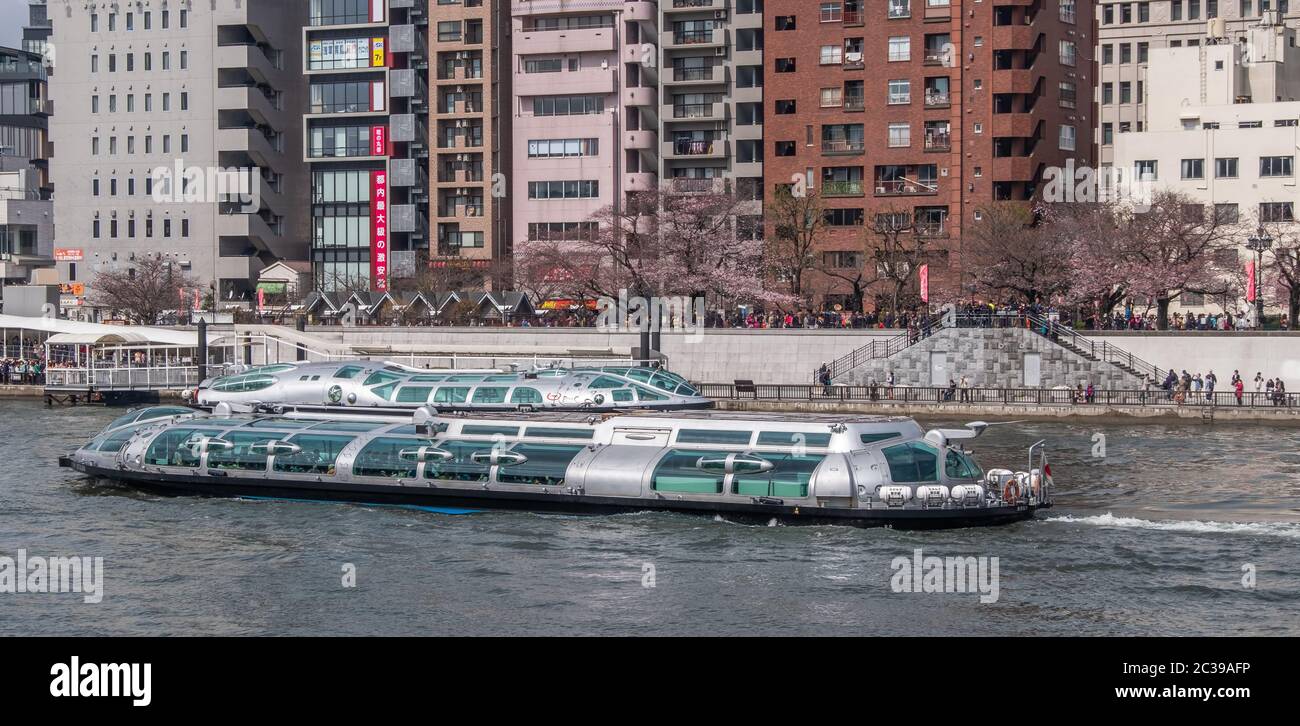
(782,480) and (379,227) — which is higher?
(379,227)

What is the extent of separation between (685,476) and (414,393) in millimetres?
25559

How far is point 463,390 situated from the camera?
63.7m

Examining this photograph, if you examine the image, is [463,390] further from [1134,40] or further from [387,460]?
[1134,40]

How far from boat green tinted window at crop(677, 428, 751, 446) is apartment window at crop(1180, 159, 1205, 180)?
187 feet

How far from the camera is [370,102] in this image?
118 m

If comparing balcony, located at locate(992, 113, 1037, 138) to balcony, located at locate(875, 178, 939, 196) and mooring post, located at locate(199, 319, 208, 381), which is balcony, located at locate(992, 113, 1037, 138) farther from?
mooring post, located at locate(199, 319, 208, 381)

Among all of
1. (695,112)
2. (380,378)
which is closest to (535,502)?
(380,378)

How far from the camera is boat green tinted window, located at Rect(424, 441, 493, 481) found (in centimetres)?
4300

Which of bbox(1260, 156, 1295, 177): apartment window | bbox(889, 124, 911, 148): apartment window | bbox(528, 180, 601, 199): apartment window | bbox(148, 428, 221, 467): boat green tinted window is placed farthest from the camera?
bbox(528, 180, 601, 199): apartment window

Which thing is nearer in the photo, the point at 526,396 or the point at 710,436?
the point at 710,436

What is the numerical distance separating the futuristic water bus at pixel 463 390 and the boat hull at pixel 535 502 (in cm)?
1354

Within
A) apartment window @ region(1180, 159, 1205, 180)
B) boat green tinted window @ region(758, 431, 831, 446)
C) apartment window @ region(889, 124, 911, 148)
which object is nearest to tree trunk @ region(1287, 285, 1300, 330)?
apartment window @ region(1180, 159, 1205, 180)
